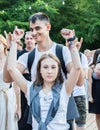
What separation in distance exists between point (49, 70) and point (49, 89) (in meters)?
0.17

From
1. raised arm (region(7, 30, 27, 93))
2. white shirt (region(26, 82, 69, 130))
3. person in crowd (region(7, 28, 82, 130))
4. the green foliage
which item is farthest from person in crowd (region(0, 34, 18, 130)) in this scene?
the green foliage

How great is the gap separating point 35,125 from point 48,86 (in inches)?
14.2

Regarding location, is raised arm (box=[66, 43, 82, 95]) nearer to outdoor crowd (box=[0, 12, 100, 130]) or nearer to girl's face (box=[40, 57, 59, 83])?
outdoor crowd (box=[0, 12, 100, 130])

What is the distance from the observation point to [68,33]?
3.74 metres

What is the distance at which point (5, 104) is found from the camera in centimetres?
505

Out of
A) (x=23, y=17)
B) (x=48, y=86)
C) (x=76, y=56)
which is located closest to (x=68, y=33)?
(x=76, y=56)

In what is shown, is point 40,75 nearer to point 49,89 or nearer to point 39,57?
point 49,89

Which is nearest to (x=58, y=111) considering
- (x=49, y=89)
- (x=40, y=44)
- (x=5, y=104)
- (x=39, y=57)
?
(x=49, y=89)

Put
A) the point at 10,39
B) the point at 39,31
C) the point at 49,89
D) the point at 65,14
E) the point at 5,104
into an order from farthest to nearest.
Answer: the point at 65,14, the point at 5,104, the point at 39,31, the point at 10,39, the point at 49,89

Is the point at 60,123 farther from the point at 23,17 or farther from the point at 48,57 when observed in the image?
the point at 23,17

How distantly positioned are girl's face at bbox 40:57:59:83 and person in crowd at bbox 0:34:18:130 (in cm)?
128

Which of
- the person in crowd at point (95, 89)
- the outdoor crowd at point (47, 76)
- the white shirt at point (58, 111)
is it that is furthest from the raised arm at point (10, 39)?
the person in crowd at point (95, 89)

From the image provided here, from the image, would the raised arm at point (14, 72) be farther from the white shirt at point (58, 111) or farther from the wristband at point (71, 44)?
the wristband at point (71, 44)

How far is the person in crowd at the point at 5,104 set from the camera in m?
4.98
